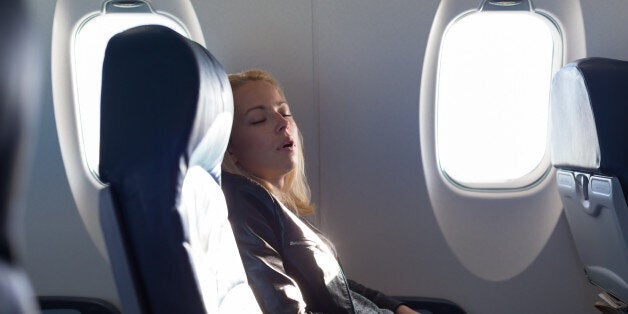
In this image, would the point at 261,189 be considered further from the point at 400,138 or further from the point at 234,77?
the point at 400,138

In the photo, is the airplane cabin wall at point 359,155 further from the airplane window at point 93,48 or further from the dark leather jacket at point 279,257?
the dark leather jacket at point 279,257

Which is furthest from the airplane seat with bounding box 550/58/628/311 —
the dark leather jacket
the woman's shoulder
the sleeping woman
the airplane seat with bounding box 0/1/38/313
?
the airplane seat with bounding box 0/1/38/313

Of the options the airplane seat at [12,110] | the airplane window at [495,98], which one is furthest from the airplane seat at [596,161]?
the airplane seat at [12,110]

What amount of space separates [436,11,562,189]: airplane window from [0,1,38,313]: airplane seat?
2496 millimetres

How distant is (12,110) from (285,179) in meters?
2.01

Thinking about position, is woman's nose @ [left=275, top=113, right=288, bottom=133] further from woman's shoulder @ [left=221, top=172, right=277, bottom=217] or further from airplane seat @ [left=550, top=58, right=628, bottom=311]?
airplane seat @ [left=550, top=58, right=628, bottom=311]

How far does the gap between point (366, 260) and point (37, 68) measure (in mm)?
2619

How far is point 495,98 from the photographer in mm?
2889

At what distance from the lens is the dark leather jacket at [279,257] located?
173 centimetres

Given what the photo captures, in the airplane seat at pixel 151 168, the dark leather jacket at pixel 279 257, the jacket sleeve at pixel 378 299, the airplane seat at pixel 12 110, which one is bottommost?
the jacket sleeve at pixel 378 299

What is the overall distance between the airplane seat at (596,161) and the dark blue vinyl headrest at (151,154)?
155 centimetres

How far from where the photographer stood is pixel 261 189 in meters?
1.87

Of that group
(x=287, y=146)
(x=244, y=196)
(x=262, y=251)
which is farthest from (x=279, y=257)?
(x=287, y=146)

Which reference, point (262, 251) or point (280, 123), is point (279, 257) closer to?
point (262, 251)
